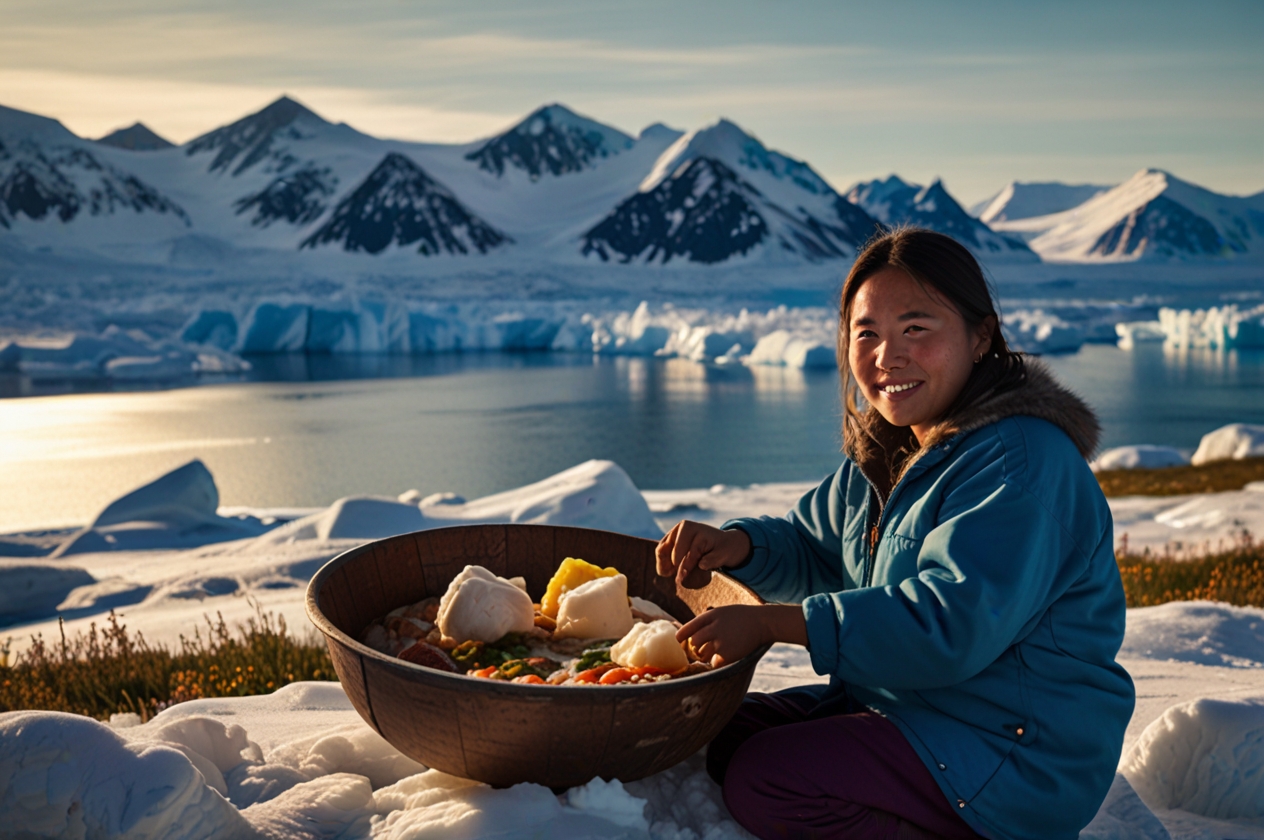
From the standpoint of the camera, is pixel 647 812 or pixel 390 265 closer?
pixel 647 812

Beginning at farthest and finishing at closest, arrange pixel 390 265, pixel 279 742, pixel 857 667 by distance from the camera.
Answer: pixel 390 265
pixel 279 742
pixel 857 667

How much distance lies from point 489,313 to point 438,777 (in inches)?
1919

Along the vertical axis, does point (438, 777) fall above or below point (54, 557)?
above

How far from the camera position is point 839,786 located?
190 cm

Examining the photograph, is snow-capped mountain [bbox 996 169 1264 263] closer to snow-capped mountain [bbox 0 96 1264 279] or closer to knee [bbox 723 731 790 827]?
snow-capped mountain [bbox 0 96 1264 279]

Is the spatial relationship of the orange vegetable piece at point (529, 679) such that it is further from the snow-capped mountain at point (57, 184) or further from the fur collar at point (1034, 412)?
the snow-capped mountain at point (57, 184)

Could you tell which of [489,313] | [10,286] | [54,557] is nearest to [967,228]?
[489,313]

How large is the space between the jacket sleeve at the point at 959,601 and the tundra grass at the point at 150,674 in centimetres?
280

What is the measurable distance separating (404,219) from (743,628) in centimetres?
11988

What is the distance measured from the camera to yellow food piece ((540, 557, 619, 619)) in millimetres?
2492

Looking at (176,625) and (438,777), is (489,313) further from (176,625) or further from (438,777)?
(438,777)

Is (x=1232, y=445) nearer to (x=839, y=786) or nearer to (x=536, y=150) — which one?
(x=839, y=786)

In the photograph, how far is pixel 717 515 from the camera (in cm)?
1002

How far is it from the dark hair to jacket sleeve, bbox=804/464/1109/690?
29 centimetres
